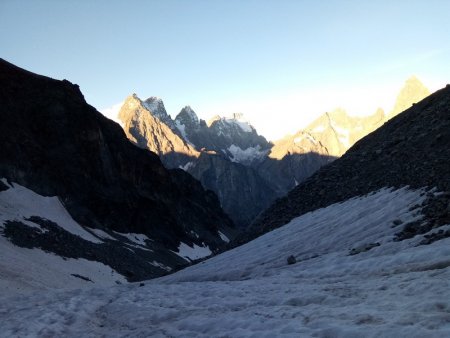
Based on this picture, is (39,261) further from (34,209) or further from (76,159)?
(76,159)

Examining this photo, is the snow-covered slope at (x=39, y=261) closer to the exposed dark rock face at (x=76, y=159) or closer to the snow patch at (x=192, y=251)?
the exposed dark rock face at (x=76, y=159)

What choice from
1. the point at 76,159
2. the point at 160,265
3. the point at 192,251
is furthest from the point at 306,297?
the point at 192,251

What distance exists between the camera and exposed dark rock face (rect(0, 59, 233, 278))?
2493 inches

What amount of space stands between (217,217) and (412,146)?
142339 mm

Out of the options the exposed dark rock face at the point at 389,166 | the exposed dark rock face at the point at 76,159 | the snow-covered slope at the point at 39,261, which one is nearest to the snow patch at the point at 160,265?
the exposed dark rock face at the point at 76,159

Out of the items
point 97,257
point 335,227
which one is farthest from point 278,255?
point 97,257

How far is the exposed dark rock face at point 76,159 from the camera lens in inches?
2493

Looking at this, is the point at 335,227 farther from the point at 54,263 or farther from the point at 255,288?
the point at 54,263

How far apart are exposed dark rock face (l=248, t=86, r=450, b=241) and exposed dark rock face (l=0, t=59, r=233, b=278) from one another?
21357 mm

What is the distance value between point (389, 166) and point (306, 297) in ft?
61.9

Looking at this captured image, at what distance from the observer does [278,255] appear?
23234 mm

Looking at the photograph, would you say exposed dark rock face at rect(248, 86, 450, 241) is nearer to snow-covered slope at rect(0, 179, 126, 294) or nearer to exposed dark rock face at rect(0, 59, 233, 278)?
snow-covered slope at rect(0, 179, 126, 294)

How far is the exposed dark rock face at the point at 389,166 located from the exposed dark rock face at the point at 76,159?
21357 millimetres

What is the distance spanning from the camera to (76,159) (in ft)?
248
